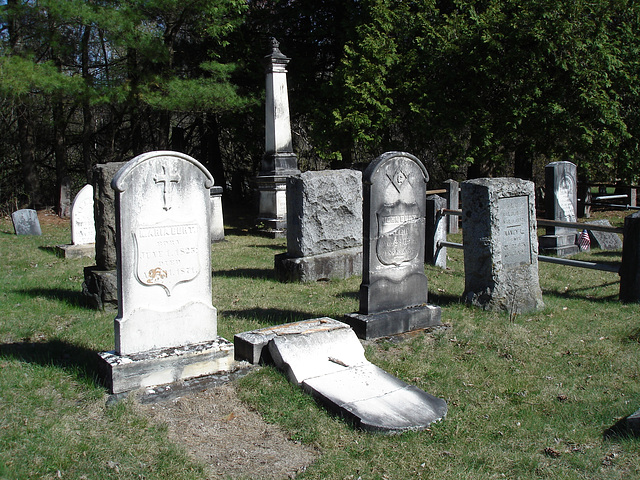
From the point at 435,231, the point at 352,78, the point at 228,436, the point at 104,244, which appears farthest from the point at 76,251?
the point at 352,78

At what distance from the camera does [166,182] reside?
4.74 metres

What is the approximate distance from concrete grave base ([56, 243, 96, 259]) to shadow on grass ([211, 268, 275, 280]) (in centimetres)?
278

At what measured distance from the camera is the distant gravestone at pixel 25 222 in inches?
527

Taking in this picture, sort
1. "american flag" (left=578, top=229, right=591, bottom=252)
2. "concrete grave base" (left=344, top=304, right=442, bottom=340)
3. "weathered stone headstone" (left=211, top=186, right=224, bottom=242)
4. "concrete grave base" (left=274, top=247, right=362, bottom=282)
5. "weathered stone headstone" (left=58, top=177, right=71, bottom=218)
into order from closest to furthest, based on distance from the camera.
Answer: "concrete grave base" (left=344, top=304, right=442, bottom=340) < "concrete grave base" (left=274, top=247, right=362, bottom=282) < "american flag" (left=578, top=229, right=591, bottom=252) < "weathered stone headstone" (left=211, top=186, right=224, bottom=242) < "weathered stone headstone" (left=58, top=177, right=71, bottom=218)

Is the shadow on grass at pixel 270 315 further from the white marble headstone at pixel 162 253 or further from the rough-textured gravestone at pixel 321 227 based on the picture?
the rough-textured gravestone at pixel 321 227

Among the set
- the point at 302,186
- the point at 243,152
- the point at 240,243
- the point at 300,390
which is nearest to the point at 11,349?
the point at 300,390

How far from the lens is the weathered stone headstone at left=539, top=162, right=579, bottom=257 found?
11.8 metres

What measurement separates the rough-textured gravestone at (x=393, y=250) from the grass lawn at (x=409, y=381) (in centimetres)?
23

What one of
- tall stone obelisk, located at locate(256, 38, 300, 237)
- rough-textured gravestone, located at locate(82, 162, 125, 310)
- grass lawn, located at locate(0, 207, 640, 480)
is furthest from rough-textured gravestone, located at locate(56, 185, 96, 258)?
tall stone obelisk, located at locate(256, 38, 300, 237)

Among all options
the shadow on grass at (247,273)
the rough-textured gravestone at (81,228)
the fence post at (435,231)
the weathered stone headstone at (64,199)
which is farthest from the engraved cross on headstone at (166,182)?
the weathered stone headstone at (64,199)

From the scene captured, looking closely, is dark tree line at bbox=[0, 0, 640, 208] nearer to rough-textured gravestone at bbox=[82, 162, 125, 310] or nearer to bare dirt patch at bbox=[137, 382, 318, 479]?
rough-textured gravestone at bbox=[82, 162, 125, 310]

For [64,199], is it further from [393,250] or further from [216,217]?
[393,250]

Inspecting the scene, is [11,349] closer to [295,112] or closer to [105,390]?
[105,390]

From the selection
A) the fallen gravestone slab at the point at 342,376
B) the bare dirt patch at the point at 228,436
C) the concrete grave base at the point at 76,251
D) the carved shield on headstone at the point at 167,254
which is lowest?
the bare dirt patch at the point at 228,436
